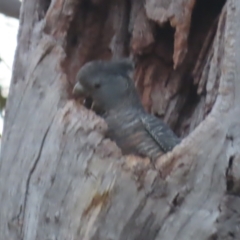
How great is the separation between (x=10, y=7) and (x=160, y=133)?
4.46 ft

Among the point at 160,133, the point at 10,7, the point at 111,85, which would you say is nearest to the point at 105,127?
the point at 160,133

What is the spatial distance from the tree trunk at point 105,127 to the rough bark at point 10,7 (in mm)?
596

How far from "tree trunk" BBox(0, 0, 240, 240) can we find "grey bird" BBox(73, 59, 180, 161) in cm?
10

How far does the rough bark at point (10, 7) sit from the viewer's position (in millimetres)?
3178

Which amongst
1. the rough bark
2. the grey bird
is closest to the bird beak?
the grey bird

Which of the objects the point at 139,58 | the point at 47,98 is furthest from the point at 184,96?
the point at 47,98

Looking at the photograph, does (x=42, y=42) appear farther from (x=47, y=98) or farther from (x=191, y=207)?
(x=191, y=207)

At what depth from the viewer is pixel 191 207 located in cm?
183

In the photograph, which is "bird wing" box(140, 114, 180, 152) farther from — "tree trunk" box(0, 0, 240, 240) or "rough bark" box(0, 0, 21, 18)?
"rough bark" box(0, 0, 21, 18)

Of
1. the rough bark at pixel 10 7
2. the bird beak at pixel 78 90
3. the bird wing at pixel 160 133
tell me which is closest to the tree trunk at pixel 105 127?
the bird beak at pixel 78 90

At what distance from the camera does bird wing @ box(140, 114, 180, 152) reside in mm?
2176

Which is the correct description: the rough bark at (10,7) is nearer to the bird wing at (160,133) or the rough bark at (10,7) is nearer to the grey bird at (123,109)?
the grey bird at (123,109)

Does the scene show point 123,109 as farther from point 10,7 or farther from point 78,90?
point 10,7

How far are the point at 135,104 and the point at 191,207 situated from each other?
65 centimetres
